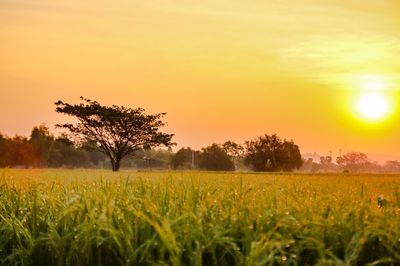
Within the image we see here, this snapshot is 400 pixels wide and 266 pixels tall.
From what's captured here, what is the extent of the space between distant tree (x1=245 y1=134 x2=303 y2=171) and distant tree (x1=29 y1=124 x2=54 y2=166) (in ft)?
135

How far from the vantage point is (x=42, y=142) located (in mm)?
106812

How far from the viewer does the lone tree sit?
2778 inches

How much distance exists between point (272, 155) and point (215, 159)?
12.3m

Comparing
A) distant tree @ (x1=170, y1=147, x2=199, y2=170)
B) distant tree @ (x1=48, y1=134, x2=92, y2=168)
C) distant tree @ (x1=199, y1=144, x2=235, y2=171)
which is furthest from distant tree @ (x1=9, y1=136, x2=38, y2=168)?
distant tree @ (x1=199, y1=144, x2=235, y2=171)

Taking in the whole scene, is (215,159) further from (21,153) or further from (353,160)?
(353,160)

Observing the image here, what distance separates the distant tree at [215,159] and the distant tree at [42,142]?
32.0 metres

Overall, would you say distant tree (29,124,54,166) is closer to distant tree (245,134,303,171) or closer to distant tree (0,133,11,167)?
distant tree (0,133,11,167)

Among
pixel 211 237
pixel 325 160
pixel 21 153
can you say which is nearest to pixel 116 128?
Result: pixel 21 153

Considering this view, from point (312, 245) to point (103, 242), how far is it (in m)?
1.38

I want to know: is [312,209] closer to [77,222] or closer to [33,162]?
[77,222]

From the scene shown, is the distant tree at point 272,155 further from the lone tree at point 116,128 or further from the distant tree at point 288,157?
the lone tree at point 116,128

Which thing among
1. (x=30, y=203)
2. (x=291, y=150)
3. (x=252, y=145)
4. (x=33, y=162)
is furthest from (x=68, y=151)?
(x=30, y=203)

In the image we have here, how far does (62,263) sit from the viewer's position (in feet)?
11.7

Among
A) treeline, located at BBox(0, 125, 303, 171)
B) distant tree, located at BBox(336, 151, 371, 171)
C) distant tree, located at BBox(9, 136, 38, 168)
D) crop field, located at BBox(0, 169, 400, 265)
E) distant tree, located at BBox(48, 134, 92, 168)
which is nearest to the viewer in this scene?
crop field, located at BBox(0, 169, 400, 265)
